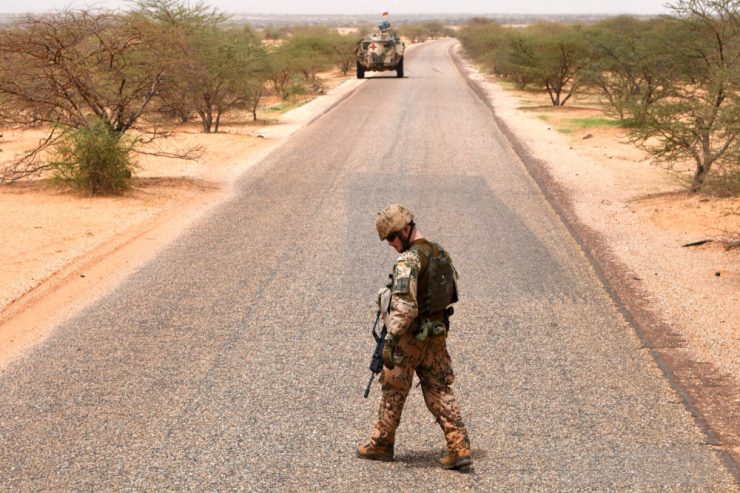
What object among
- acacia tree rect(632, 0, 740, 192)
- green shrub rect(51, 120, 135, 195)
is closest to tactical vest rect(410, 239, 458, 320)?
acacia tree rect(632, 0, 740, 192)

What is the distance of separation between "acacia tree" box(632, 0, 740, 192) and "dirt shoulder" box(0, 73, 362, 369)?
294 inches

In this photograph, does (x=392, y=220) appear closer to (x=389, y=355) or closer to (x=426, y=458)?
(x=389, y=355)

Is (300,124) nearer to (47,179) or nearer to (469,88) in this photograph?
(47,179)

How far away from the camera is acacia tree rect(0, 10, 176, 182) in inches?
595

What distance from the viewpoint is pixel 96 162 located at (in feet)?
50.2

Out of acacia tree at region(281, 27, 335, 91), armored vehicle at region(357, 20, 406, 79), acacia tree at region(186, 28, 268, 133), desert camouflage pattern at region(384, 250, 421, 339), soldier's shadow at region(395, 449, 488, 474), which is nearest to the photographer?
desert camouflage pattern at region(384, 250, 421, 339)

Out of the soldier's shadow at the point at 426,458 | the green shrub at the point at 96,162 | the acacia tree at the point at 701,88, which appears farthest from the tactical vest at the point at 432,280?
the green shrub at the point at 96,162

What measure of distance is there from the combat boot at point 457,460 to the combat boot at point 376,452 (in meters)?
0.33

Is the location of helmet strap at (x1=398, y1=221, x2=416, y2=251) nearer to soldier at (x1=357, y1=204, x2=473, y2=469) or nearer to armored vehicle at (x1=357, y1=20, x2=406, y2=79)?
soldier at (x1=357, y1=204, x2=473, y2=469)

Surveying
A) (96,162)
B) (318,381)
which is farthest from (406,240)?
(96,162)

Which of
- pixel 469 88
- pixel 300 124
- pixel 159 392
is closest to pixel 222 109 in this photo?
pixel 300 124

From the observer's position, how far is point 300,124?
27.0 meters

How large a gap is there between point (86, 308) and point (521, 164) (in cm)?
1155

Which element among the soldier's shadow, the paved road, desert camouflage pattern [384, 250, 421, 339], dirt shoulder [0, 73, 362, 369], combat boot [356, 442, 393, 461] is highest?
desert camouflage pattern [384, 250, 421, 339]
